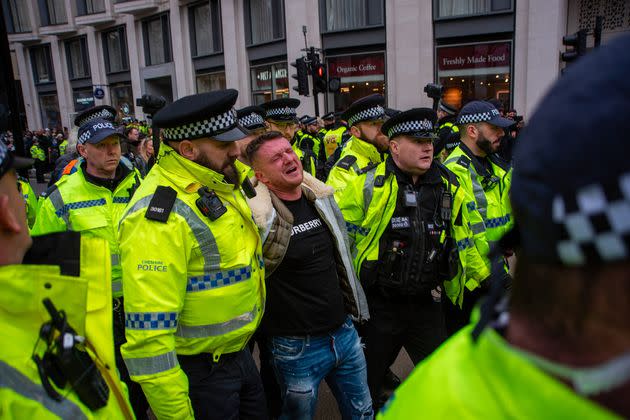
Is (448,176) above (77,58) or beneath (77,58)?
beneath

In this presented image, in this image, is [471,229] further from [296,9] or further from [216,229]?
[296,9]

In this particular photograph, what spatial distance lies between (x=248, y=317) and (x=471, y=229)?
80.9 inches

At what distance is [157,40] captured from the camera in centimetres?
2645

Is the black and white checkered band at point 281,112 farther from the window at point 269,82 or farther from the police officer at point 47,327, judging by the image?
the window at point 269,82

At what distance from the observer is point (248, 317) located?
8.29ft

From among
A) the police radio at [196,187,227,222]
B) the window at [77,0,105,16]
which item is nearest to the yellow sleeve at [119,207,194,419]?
the police radio at [196,187,227,222]

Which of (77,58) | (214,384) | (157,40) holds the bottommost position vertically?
(214,384)

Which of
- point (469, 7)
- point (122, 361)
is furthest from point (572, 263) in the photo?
point (469, 7)

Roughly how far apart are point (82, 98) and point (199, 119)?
109 feet

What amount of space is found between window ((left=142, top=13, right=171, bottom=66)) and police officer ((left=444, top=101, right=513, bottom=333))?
938 inches

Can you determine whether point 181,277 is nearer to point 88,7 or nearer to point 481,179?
point 481,179

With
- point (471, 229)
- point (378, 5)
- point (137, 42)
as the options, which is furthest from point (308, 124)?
point (137, 42)

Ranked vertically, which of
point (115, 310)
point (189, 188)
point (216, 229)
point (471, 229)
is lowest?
point (115, 310)

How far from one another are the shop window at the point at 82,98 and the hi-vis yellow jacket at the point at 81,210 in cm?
3018
